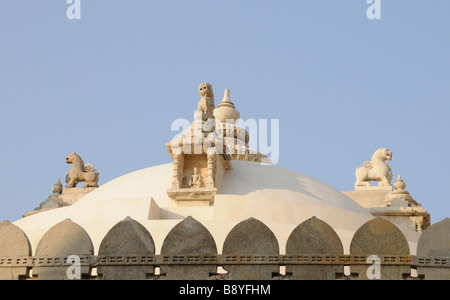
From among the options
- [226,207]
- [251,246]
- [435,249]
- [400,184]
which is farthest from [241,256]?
[400,184]

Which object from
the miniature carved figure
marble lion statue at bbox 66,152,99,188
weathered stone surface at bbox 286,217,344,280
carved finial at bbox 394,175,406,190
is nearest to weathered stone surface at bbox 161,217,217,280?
weathered stone surface at bbox 286,217,344,280

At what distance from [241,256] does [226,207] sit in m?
7.93

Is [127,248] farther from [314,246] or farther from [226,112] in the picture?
[226,112]

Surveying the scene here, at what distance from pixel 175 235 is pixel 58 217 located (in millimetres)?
11074

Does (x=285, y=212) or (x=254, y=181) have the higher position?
(x=254, y=181)

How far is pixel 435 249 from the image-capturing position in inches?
421

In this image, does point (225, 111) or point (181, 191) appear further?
point (225, 111)

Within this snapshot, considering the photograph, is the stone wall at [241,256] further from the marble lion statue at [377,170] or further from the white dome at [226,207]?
the marble lion statue at [377,170]

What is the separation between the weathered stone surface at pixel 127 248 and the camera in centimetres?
1062

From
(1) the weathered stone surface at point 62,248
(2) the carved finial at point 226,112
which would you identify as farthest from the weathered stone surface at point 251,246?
(2) the carved finial at point 226,112

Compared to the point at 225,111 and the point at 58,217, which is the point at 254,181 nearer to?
the point at 58,217

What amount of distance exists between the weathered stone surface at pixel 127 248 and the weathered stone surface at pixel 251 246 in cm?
122
